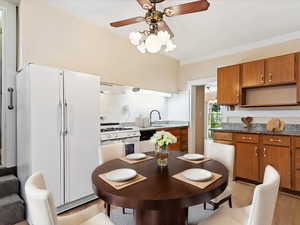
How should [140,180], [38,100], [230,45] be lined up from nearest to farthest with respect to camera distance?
[140,180] < [38,100] < [230,45]

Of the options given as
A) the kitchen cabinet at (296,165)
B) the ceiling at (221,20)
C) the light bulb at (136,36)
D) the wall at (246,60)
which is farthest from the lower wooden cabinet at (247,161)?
the light bulb at (136,36)

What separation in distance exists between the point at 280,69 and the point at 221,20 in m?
1.35

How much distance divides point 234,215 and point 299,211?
1626 millimetres

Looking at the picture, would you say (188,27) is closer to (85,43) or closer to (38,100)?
(85,43)

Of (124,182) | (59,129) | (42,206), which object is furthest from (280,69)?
(42,206)

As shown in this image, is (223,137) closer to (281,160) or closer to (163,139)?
(281,160)

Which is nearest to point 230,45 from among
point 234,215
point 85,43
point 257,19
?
point 257,19

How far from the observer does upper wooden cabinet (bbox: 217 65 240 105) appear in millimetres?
3633

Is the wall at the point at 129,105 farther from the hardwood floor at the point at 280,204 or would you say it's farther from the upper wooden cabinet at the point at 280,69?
the upper wooden cabinet at the point at 280,69

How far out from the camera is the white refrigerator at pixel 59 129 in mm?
2082

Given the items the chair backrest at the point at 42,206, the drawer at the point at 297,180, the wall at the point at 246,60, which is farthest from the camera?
the wall at the point at 246,60

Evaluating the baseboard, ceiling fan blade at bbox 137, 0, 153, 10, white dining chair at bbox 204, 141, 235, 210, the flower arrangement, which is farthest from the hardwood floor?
ceiling fan blade at bbox 137, 0, 153, 10

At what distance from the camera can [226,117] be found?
13.5 feet

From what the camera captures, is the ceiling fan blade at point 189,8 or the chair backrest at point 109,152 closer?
the ceiling fan blade at point 189,8
